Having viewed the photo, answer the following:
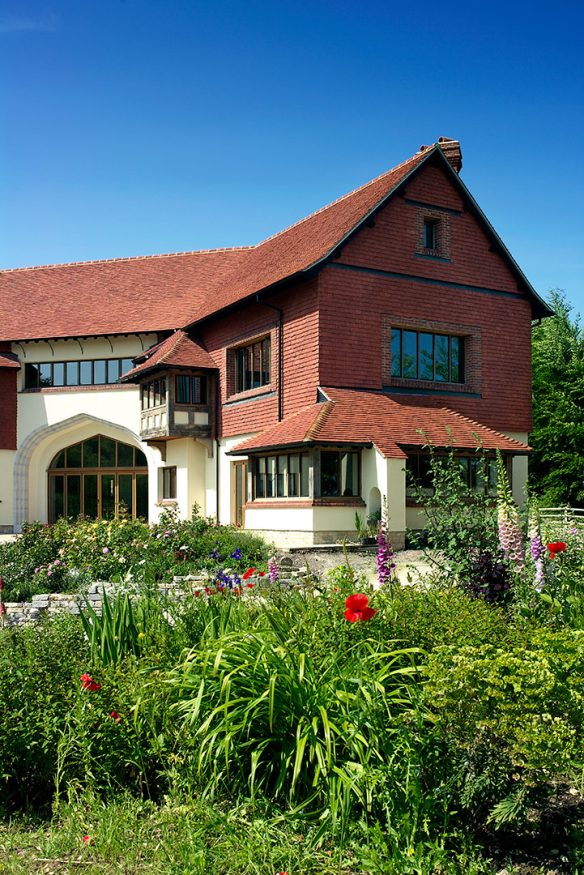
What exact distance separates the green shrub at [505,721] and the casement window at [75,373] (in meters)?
26.6

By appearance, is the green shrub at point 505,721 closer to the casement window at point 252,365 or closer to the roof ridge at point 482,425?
the roof ridge at point 482,425

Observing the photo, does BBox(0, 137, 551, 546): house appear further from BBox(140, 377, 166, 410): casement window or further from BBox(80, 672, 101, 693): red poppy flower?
BBox(80, 672, 101, 693): red poppy flower

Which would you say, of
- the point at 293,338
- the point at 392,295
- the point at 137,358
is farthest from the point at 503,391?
the point at 137,358

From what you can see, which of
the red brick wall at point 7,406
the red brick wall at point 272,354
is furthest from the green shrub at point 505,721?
the red brick wall at point 7,406

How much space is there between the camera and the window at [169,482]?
92.3 feet

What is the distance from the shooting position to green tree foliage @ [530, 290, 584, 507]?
32.2m

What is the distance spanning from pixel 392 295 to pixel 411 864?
19.1 meters

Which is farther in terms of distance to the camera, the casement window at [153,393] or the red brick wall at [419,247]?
the casement window at [153,393]

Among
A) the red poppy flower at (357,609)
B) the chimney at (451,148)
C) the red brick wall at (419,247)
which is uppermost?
the chimney at (451,148)

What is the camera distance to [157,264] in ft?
108

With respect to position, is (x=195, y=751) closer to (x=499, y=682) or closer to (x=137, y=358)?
(x=499, y=682)

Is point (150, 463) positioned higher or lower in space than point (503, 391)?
lower

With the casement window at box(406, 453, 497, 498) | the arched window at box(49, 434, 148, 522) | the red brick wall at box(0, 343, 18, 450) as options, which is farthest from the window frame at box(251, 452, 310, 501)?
the red brick wall at box(0, 343, 18, 450)

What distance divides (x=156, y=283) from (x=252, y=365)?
881cm
